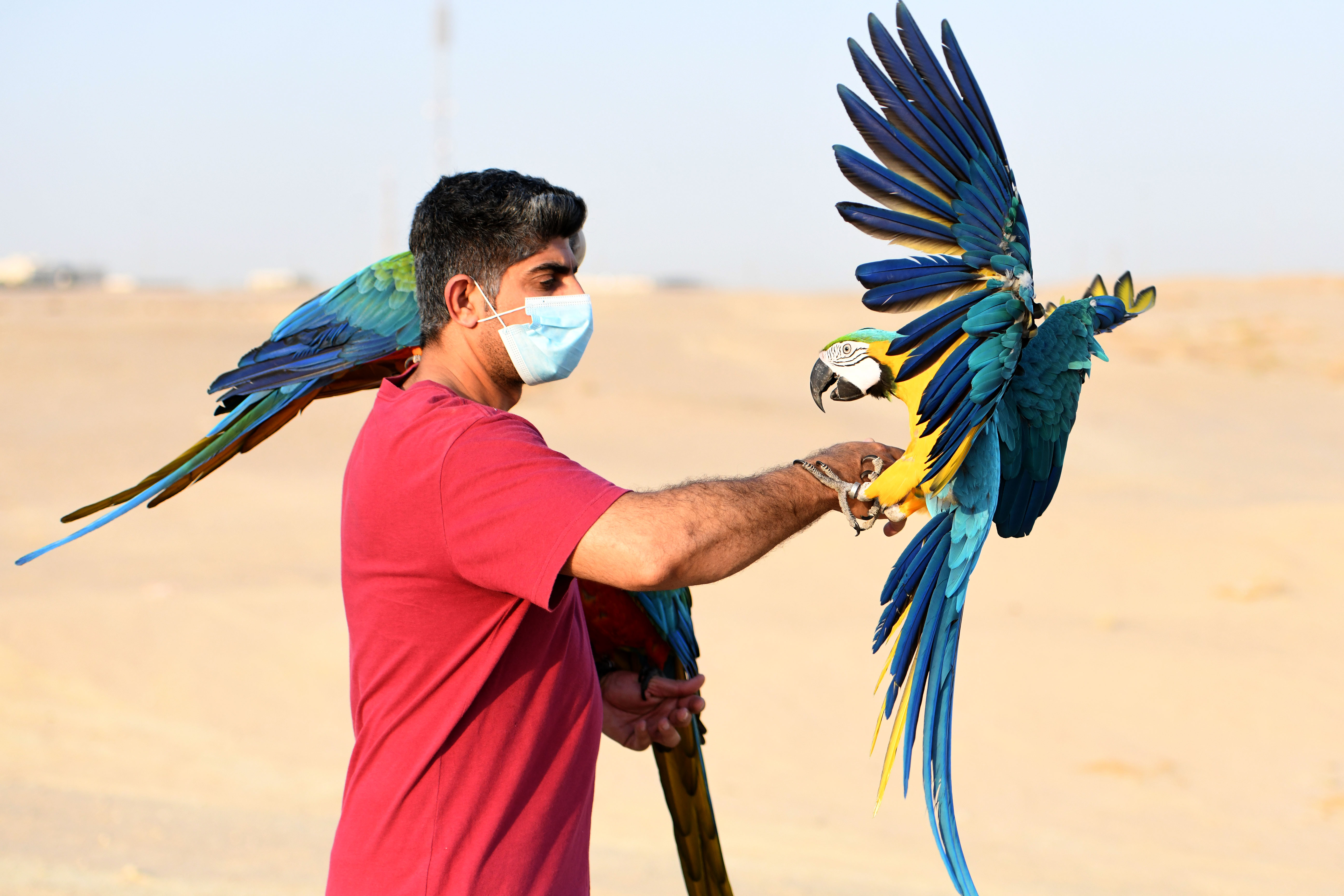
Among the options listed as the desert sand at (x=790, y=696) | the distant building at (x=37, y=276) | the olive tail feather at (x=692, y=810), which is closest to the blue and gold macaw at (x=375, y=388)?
the olive tail feather at (x=692, y=810)

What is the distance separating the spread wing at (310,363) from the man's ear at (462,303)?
41.5 inches

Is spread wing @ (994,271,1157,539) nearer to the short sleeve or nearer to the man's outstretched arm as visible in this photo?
the man's outstretched arm

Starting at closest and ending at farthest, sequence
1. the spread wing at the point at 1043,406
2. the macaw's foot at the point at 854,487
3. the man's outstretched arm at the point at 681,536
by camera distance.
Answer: the man's outstretched arm at the point at 681,536, the macaw's foot at the point at 854,487, the spread wing at the point at 1043,406

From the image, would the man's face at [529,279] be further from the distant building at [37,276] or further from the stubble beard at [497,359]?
the distant building at [37,276]

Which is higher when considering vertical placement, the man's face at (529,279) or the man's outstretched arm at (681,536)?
the man's face at (529,279)

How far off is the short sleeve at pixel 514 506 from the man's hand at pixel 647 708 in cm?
89

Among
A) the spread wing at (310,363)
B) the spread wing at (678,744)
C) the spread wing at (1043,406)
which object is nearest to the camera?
the spread wing at (1043,406)

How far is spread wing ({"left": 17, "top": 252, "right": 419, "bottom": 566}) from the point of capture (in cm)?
274

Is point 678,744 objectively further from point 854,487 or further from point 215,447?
point 215,447

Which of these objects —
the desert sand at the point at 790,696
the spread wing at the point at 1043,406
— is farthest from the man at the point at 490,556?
the spread wing at the point at 1043,406

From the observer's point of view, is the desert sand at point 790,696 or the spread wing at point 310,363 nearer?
the spread wing at point 310,363

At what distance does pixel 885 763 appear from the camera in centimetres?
180

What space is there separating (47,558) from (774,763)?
5.54 metres

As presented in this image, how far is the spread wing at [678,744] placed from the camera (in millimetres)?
2533
